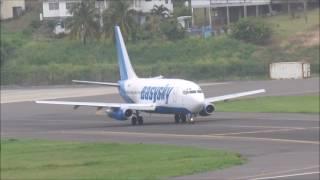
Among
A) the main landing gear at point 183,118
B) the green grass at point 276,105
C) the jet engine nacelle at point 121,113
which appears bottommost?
the green grass at point 276,105

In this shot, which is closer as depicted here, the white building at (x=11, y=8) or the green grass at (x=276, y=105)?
the white building at (x=11, y=8)

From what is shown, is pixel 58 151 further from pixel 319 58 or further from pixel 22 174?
pixel 319 58

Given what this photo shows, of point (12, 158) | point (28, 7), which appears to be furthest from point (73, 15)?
point (12, 158)

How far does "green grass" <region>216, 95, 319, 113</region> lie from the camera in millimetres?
66375

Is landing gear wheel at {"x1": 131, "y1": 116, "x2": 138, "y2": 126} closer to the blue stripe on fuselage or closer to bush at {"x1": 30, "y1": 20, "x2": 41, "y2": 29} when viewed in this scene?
the blue stripe on fuselage

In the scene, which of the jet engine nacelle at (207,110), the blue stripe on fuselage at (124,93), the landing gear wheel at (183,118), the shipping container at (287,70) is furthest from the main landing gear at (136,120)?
the shipping container at (287,70)

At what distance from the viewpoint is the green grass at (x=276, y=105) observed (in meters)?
66.4

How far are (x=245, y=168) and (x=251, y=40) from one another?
36.8 meters

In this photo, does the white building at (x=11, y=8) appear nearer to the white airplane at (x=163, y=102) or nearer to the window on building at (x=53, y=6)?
the window on building at (x=53, y=6)

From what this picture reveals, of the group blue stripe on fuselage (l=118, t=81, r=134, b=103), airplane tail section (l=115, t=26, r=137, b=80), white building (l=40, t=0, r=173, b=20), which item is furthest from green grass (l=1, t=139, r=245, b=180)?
blue stripe on fuselage (l=118, t=81, r=134, b=103)

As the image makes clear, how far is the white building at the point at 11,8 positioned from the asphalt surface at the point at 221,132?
8.49 meters

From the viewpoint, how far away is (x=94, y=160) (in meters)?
35.2

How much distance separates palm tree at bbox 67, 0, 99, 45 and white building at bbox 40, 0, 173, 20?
45 cm

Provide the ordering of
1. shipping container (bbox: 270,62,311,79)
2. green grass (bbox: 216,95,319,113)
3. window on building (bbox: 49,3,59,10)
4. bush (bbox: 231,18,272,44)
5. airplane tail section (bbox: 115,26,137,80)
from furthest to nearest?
shipping container (bbox: 270,62,311,79), green grass (bbox: 216,95,319,113), airplane tail section (bbox: 115,26,137,80), bush (bbox: 231,18,272,44), window on building (bbox: 49,3,59,10)
